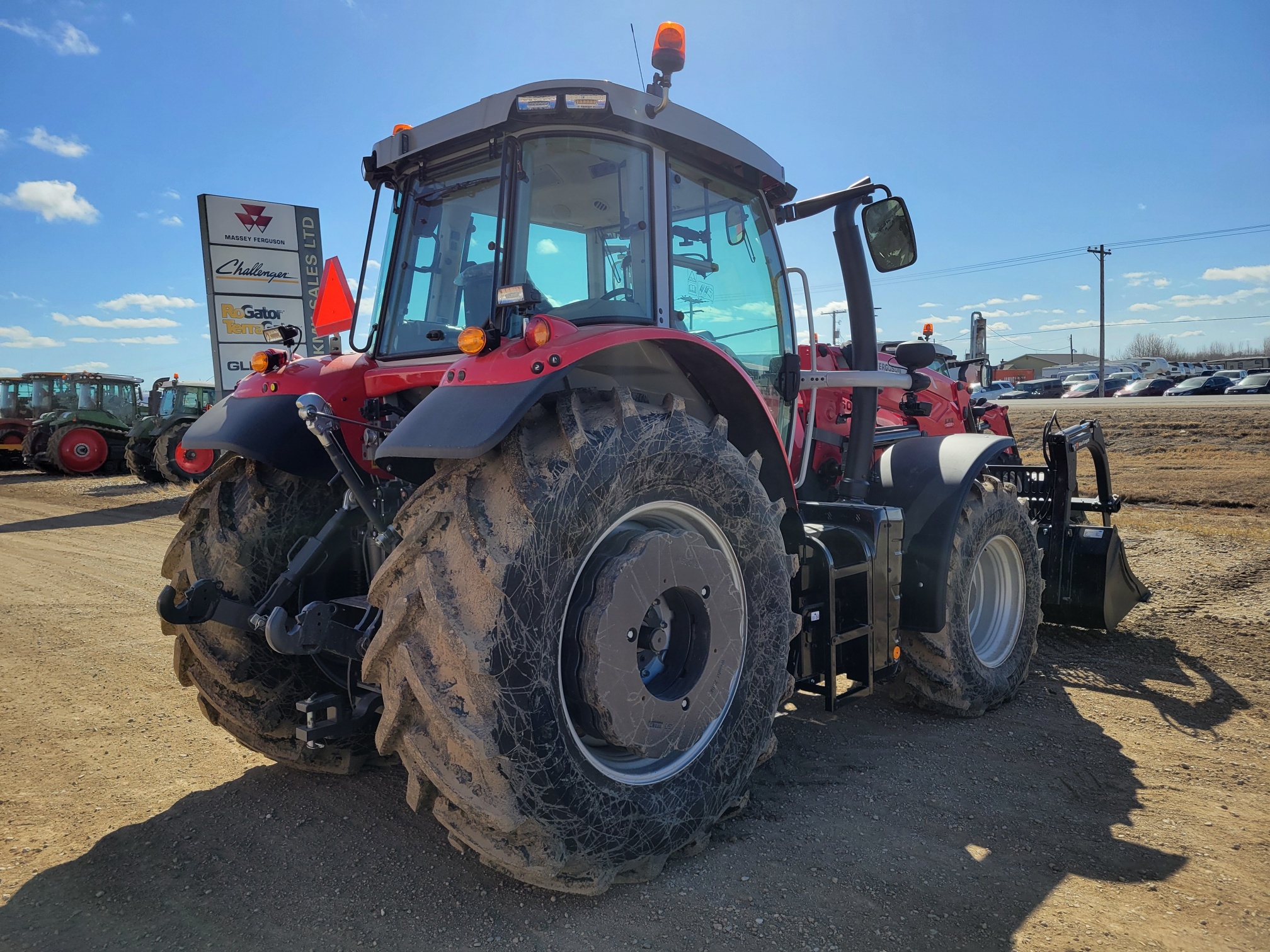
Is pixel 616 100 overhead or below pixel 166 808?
overhead

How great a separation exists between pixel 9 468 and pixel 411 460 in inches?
→ 1049

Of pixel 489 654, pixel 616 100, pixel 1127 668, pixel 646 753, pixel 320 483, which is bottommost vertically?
pixel 1127 668

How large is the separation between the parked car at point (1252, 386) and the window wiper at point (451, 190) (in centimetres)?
4060

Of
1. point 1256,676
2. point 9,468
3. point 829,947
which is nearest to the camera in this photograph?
point 829,947

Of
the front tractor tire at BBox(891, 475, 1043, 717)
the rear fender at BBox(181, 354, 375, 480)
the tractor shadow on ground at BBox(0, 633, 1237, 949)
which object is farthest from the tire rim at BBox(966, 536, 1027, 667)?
the rear fender at BBox(181, 354, 375, 480)

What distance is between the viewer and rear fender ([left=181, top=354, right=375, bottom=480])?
10.4 feet

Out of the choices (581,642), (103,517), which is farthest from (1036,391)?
(581,642)

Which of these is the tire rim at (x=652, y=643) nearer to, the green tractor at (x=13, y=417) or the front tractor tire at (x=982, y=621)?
the front tractor tire at (x=982, y=621)

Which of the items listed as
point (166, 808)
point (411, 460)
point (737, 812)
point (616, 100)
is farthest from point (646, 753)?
point (616, 100)

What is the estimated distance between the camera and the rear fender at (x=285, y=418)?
10.4 ft

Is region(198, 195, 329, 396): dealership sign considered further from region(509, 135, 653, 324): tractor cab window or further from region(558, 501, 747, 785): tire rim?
region(558, 501, 747, 785): tire rim

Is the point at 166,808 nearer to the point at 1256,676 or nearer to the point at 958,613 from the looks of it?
the point at 958,613

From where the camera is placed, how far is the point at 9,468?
77.5 feet

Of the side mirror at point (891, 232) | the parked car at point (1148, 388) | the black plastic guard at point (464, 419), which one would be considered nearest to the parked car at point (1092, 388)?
the parked car at point (1148, 388)
